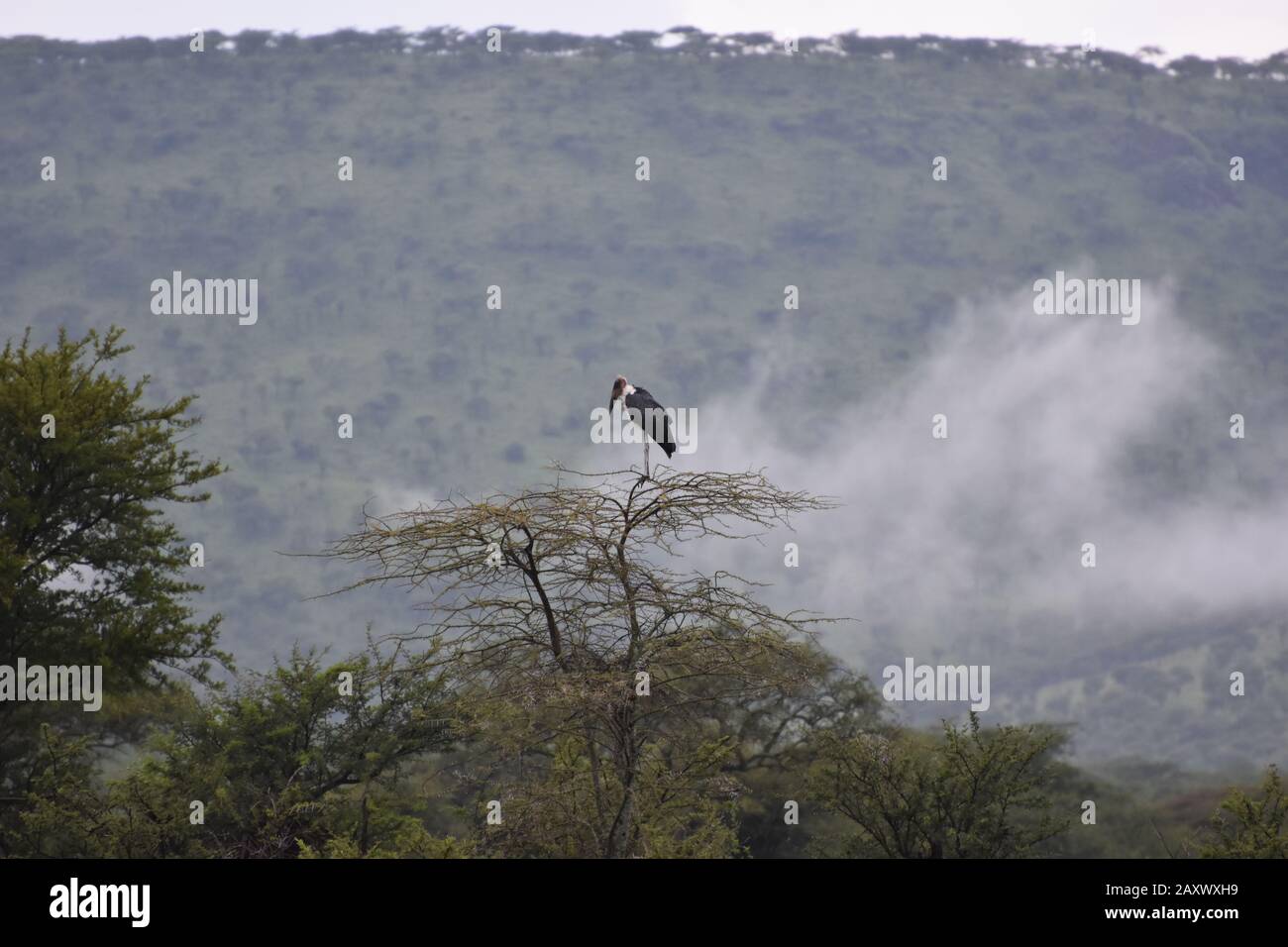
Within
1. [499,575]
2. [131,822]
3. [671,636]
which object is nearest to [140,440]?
[131,822]

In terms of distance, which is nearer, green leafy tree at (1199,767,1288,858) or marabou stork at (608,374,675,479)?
green leafy tree at (1199,767,1288,858)

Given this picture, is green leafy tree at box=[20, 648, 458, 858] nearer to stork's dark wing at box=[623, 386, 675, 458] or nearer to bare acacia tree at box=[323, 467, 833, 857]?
bare acacia tree at box=[323, 467, 833, 857]

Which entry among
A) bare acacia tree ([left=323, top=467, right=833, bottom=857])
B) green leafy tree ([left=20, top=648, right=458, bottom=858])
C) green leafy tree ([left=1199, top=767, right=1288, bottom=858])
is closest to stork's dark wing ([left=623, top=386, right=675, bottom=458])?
bare acacia tree ([left=323, top=467, right=833, bottom=857])

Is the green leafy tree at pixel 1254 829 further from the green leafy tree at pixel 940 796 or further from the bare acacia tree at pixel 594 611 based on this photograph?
the bare acacia tree at pixel 594 611

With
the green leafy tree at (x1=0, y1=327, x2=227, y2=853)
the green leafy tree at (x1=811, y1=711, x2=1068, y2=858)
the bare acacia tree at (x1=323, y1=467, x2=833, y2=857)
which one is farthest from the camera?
the green leafy tree at (x1=0, y1=327, x2=227, y2=853)

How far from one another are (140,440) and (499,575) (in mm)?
10988

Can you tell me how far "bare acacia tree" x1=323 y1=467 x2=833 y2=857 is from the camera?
16641 mm

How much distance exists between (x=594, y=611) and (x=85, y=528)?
477 inches

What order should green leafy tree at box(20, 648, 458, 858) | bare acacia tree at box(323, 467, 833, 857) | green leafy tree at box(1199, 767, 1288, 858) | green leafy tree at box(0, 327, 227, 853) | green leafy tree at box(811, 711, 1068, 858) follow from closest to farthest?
1. bare acacia tree at box(323, 467, 833, 857)
2. green leafy tree at box(1199, 767, 1288, 858)
3. green leafy tree at box(20, 648, 458, 858)
4. green leafy tree at box(811, 711, 1068, 858)
5. green leafy tree at box(0, 327, 227, 853)

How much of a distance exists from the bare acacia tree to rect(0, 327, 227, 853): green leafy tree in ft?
31.3

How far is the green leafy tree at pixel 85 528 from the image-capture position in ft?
83.3

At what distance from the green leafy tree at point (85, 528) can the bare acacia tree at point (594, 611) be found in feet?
31.3

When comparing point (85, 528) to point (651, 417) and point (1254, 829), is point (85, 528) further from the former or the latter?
point (1254, 829)

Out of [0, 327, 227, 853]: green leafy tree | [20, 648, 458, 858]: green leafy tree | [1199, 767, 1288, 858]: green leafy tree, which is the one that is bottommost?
[1199, 767, 1288, 858]: green leafy tree
